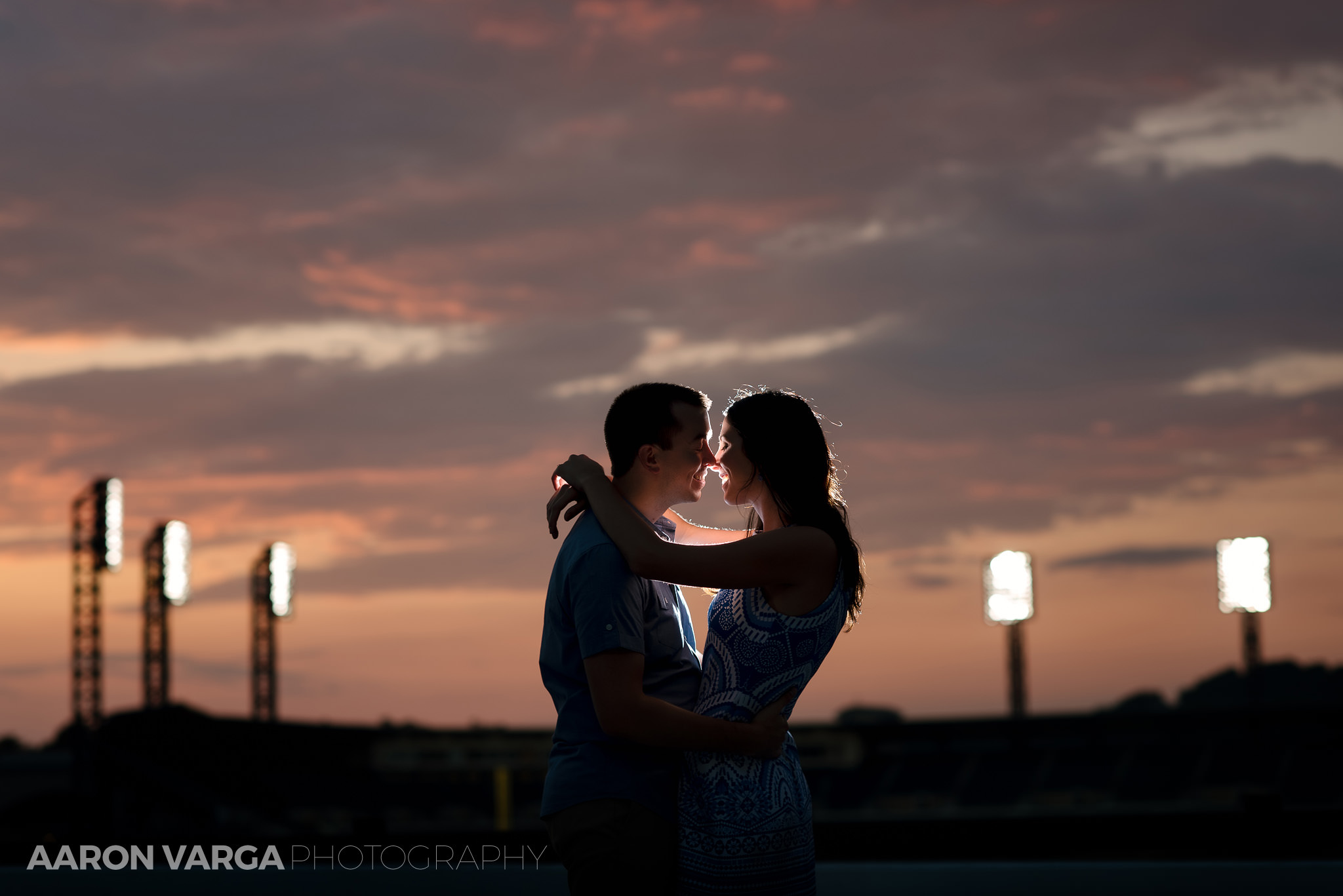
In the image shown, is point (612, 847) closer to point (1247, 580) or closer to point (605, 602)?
point (605, 602)

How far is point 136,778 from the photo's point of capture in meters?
31.6

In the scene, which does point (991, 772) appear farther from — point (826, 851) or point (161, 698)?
point (826, 851)

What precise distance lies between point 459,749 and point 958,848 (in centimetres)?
4652

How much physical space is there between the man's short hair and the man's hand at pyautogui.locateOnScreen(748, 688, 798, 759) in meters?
0.77

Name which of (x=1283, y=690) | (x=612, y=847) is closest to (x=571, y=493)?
(x=612, y=847)

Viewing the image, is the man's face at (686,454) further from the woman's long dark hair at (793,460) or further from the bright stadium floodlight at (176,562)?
the bright stadium floodlight at (176,562)

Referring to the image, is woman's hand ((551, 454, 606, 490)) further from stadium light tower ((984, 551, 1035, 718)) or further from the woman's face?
stadium light tower ((984, 551, 1035, 718))

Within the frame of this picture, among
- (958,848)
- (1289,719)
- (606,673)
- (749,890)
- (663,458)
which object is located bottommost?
(1289,719)

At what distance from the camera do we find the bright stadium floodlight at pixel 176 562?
34312 mm

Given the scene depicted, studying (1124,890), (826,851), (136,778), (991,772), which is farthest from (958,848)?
(991,772)

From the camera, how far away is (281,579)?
1633 inches

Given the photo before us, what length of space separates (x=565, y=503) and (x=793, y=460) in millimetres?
667

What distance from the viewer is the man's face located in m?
3.64

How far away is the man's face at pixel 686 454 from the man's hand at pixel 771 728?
2.03 ft
